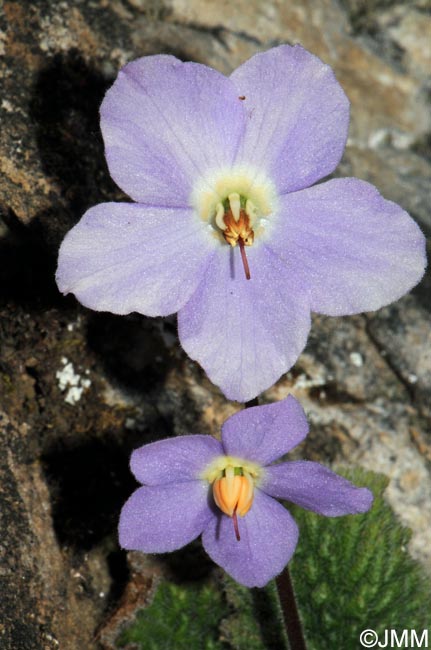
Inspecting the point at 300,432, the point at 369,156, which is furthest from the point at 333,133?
the point at 369,156

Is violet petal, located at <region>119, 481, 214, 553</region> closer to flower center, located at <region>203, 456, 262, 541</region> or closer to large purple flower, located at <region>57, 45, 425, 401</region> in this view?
flower center, located at <region>203, 456, 262, 541</region>

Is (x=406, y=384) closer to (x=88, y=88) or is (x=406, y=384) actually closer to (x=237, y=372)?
(x=237, y=372)

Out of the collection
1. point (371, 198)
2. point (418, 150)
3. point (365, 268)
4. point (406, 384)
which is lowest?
point (406, 384)

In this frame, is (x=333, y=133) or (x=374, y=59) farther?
(x=374, y=59)

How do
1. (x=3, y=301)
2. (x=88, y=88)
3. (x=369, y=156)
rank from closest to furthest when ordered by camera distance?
1. (x=3, y=301)
2. (x=88, y=88)
3. (x=369, y=156)

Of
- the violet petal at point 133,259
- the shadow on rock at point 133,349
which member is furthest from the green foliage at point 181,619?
the violet petal at point 133,259

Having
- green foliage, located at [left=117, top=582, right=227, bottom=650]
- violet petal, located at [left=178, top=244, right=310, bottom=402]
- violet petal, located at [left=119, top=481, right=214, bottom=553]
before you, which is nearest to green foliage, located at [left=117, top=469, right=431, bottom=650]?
green foliage, located at [left=117, top=582, right=227, bottom=650]
